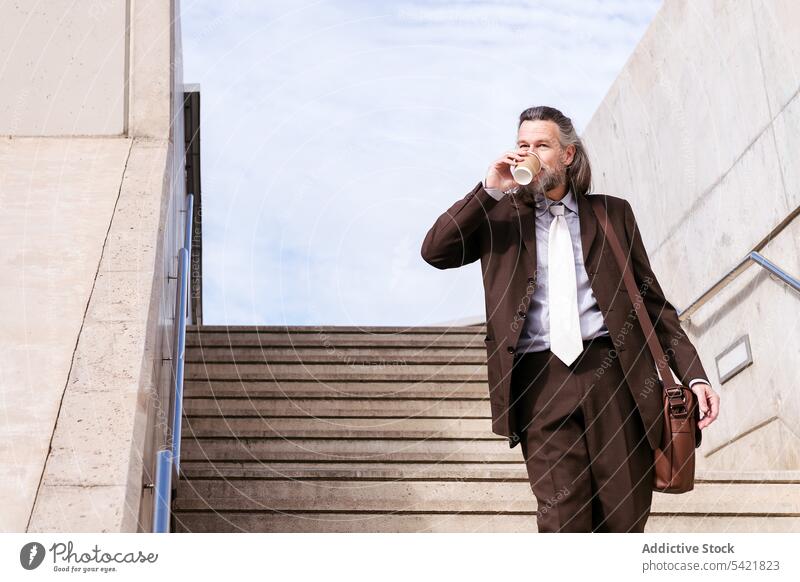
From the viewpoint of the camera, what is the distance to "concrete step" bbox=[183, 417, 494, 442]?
510 centimetres

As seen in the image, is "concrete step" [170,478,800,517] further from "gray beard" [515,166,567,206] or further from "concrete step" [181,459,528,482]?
"gray beard" [515,166,567,206]

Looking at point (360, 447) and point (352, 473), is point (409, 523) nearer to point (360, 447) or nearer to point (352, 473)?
point (352, 473)

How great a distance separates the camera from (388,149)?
451cm

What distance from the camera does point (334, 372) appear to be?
603 cm

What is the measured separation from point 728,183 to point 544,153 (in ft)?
10.6

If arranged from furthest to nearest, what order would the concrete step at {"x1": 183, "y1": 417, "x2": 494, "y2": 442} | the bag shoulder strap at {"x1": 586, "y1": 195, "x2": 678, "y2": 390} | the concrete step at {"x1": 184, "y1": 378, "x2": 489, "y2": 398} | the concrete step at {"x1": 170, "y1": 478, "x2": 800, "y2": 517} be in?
the concrete step at {"x1": 184, "y1": 378, "x2": 489, "y2": 398} → the concrete step at {"x1": 183, "y1": 417, "x2": 494, "y2": 442} → the concrete step at {"x1": 170, "y1": 478, "x2": 800, "y2": 517} → the bag shoulder strap at {"x1": 586, "y1": 195, "x2": 678, "y2": 390}

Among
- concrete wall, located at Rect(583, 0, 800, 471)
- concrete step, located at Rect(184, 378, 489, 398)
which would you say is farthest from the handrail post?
concrete wall, located at Rect(583, 0, 800, 471)

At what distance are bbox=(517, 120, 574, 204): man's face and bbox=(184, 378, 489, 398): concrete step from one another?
119 inches

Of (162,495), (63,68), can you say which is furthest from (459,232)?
(63,68)
